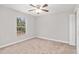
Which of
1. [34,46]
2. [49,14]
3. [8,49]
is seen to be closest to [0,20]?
[8,49]

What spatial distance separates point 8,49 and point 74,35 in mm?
1947

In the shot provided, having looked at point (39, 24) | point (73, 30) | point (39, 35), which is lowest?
point (39, 35)

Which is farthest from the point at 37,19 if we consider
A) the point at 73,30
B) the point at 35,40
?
the point at 73,30

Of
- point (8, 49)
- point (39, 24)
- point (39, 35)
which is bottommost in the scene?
point (8, 49)

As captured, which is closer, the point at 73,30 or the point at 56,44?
the point at 73,30

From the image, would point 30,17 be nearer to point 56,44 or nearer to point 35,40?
point 35,40
